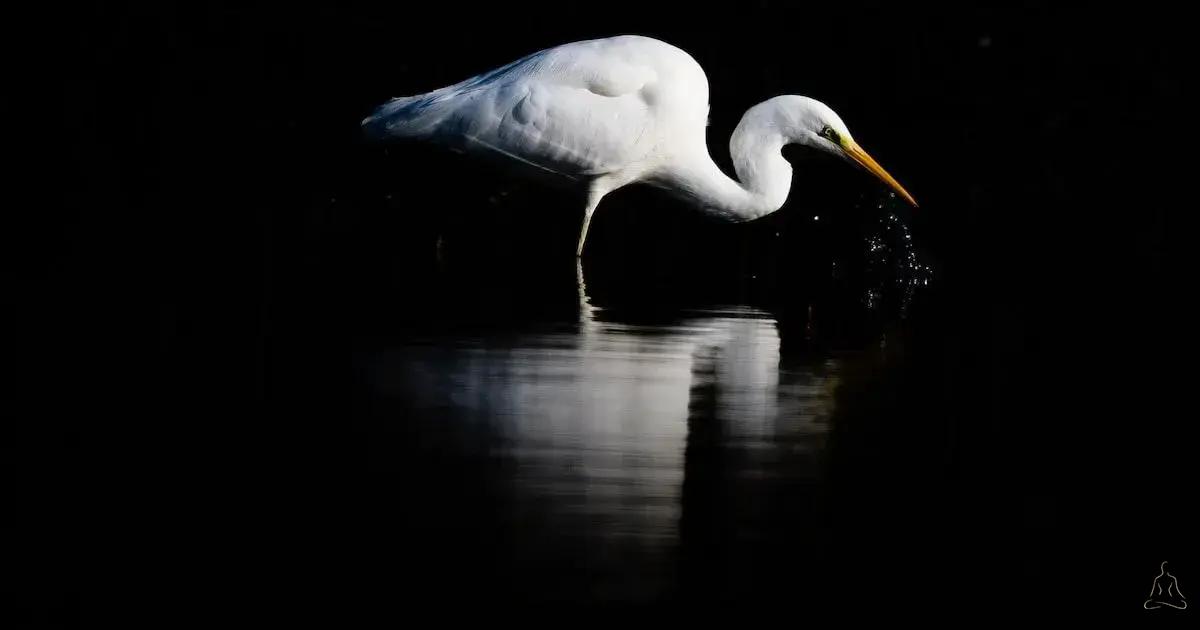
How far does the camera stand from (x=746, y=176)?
23.7 feet

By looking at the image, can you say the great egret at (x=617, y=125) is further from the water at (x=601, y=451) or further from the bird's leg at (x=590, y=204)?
the water at (x=601, y=451)

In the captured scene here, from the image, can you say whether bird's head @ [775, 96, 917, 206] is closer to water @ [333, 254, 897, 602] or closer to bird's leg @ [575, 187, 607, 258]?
bird's leg @ [575, 187, 607, 258]

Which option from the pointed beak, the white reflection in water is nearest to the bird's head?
the pointed beak

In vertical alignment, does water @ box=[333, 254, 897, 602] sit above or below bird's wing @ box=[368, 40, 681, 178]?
below

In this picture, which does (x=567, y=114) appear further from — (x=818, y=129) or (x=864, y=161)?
(x=864, y=161)

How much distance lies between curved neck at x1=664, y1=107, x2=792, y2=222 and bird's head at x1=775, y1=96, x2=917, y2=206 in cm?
7

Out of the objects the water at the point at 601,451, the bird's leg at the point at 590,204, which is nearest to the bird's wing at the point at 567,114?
the bird's leg at the point at 590,204

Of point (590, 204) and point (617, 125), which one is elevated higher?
point (617, 125)

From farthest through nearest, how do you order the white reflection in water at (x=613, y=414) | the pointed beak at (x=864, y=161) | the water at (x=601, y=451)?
the pointed beak at (x=864, y=161), the white reflection in water at (x=613, y=414), the water at (x=601, y=451)

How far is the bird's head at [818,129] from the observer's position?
715 cm

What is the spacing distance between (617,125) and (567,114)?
0.70 feet

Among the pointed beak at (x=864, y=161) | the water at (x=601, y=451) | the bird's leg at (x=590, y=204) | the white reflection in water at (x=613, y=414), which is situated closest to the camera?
the water at (x=601, y=451)

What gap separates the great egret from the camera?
681 centimetres

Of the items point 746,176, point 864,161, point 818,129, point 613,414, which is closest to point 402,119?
point 746,176
